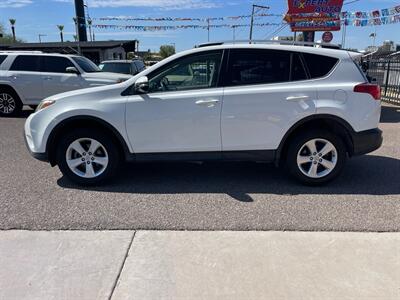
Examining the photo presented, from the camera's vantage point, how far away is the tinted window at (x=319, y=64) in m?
4.82

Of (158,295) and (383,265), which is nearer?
(158,295)

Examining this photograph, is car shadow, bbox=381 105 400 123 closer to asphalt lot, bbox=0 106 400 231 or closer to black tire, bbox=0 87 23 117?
asphalt lot, bbox=0 106 400 231

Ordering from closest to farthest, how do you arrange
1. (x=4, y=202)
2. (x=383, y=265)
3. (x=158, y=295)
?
(x=158, y=295) < (x=383, y=265) < (x=4, y=202)

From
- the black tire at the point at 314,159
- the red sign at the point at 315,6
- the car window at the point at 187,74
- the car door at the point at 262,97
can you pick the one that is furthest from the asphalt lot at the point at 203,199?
the red sign at the point at 315,6

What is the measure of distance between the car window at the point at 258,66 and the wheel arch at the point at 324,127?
0.61 m

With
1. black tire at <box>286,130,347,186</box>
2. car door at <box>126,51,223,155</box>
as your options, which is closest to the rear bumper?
black tire at <box>286,130,347,186</box>

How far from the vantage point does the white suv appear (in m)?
4.74

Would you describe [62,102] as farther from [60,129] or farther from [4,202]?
[4,202]

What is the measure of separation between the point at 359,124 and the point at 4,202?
169 inches

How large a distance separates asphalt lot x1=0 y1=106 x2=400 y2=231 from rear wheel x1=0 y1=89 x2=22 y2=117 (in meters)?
5.70

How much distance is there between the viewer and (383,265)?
3188 millimetres

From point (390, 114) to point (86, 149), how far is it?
356 inches

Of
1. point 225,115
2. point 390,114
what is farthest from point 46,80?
point 390,114

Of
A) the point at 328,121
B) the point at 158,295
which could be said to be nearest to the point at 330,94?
the point at 328,121
